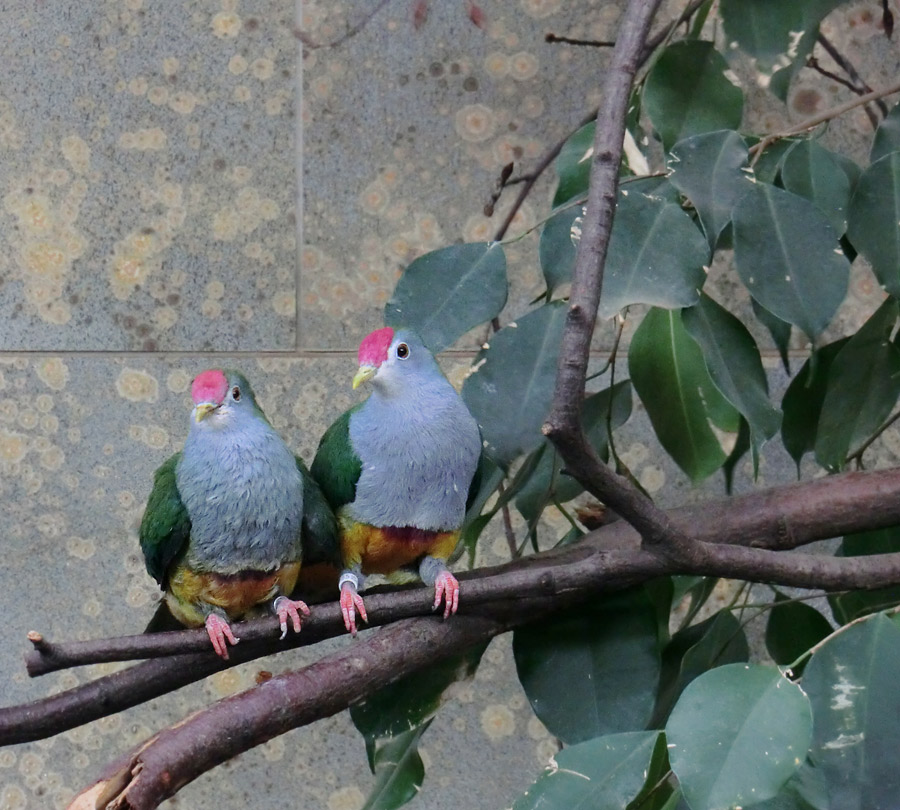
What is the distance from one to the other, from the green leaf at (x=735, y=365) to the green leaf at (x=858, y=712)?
14 cm

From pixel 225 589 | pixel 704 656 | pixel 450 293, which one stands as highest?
pixel 450 293

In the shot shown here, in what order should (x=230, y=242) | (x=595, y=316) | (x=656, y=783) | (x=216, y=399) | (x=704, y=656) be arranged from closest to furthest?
(x=595, y=316) < (x=656, y=783) < (x=216, y=399) < (x=704, y=656) < (x=230, y=242)

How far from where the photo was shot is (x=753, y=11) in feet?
2.83

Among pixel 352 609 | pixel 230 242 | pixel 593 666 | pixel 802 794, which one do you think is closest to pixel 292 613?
pixel 352 609

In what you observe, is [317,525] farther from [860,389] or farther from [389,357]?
[860,389]

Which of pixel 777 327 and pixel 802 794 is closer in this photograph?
pixel 802 794

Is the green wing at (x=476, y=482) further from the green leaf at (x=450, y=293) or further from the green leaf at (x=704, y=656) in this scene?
the green leaf at (x=704, y=656)

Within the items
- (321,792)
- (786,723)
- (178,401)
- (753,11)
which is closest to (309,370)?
(178,401)

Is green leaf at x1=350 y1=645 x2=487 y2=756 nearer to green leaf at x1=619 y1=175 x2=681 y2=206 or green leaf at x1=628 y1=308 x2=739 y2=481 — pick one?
green leaf at x1=628 y1=308 x2=739 y2=481

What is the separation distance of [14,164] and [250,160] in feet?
1.03

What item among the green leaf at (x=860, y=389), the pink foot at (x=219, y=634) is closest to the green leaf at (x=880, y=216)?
the green leaf at (x=860, y=389)

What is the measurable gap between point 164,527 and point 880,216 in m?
0.61

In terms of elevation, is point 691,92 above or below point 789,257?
above

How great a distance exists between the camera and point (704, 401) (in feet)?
3.00
